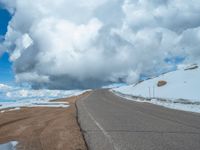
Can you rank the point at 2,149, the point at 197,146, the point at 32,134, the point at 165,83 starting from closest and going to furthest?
the point at 197,146
the point at 2,149
the point at 32,134
the point at 165,83

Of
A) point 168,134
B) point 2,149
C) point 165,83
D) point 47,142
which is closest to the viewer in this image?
point 2,149

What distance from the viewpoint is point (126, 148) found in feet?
26.0

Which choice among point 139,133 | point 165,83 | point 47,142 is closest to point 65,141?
point 47,142

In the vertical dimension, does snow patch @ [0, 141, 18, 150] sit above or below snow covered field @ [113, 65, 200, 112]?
below

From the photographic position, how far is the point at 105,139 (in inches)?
373

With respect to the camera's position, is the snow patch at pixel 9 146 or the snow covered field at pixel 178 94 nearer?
the snow patch at pixel 9 146

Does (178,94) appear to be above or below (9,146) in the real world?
above

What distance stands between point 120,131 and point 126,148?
131 inches

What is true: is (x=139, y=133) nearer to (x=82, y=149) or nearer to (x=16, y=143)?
(x=82, y=149)

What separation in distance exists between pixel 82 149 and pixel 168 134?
3549mm

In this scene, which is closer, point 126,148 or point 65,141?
point 126,148

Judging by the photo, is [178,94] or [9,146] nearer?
[9,146]

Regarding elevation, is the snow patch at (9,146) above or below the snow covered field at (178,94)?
below

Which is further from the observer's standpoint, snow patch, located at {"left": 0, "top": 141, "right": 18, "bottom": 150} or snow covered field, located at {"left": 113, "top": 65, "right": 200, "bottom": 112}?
snow covered field, located at {"left": 113, "top": 65, "right": 200, "bottom": 112}
